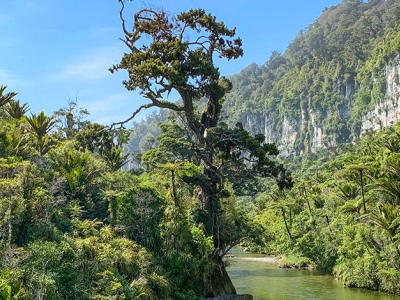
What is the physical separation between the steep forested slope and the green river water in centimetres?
7995

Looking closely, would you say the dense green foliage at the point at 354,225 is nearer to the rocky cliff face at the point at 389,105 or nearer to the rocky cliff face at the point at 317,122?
the rocky cliff face at the point at 389,105

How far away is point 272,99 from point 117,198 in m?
157

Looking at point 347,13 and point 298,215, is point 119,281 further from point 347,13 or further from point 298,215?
point 347,13

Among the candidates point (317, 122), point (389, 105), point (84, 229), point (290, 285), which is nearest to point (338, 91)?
point (317, 122)

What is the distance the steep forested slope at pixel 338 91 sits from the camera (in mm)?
116188

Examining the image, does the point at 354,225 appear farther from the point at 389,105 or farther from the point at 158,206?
the point at 389,105

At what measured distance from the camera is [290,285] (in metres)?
32.1

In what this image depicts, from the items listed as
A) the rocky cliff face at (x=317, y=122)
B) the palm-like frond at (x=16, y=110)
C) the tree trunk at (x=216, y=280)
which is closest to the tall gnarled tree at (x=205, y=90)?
the tree trunk at (x=216, y=280)

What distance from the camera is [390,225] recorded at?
81.7ft

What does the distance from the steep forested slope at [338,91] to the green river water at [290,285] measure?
7995 cm

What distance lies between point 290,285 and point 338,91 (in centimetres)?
11841

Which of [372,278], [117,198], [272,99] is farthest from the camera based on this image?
[272,99]

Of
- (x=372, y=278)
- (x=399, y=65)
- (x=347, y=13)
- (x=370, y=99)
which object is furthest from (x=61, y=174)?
(x=347, y=13)

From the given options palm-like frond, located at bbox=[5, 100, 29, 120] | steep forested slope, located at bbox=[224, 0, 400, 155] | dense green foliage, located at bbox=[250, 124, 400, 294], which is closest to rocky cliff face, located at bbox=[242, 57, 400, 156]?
steep forested slope, located at bbox=[224, 0, 400, 155]
